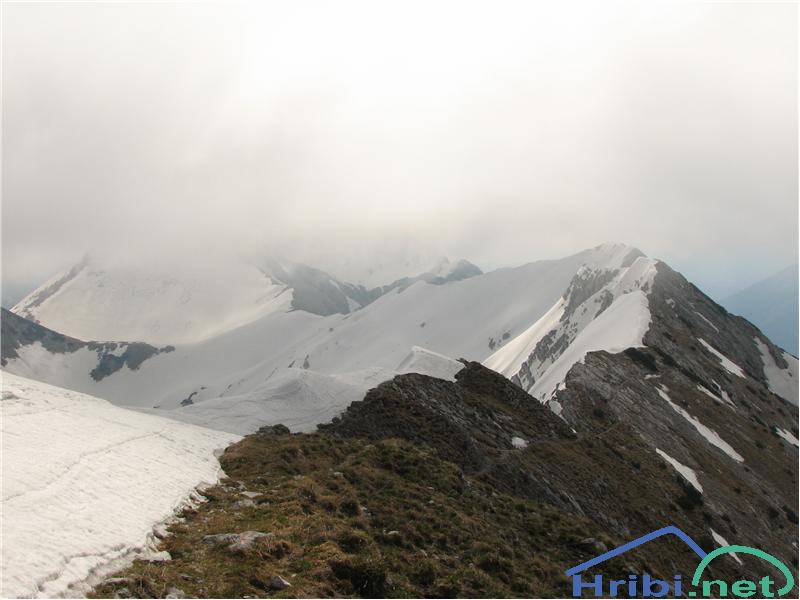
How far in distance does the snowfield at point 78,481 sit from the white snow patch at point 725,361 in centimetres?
7539

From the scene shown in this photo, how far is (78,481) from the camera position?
1606cm

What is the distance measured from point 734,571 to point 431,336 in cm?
16653

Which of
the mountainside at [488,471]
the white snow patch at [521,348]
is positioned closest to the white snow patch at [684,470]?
the mountainside at [488,471]

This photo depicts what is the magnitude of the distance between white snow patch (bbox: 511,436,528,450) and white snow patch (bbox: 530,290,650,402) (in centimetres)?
2266

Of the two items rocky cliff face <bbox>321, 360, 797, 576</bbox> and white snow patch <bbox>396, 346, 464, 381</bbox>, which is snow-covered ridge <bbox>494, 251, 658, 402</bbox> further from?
white snow patch <bbox>396, 346, 464, 381</bbox>

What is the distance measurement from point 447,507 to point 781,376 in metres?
110

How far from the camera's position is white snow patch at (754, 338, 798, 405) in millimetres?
101219

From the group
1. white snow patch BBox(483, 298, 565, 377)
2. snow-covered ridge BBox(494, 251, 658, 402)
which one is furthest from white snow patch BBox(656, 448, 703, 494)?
white snow patch BBox(483, 298, 565, 377)

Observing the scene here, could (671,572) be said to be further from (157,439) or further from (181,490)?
(157,439)

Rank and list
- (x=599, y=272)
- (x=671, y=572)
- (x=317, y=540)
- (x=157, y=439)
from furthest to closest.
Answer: (x=599, y=272)
(x=671, y=572)
(x=157, y=439)
(x=317, y=540)

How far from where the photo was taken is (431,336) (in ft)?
647

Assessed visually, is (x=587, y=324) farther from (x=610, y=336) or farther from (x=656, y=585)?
(x=656, y=585)

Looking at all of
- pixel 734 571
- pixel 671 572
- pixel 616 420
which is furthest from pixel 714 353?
pixel 671 572

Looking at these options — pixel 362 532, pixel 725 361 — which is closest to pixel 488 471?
pixel 362 532
